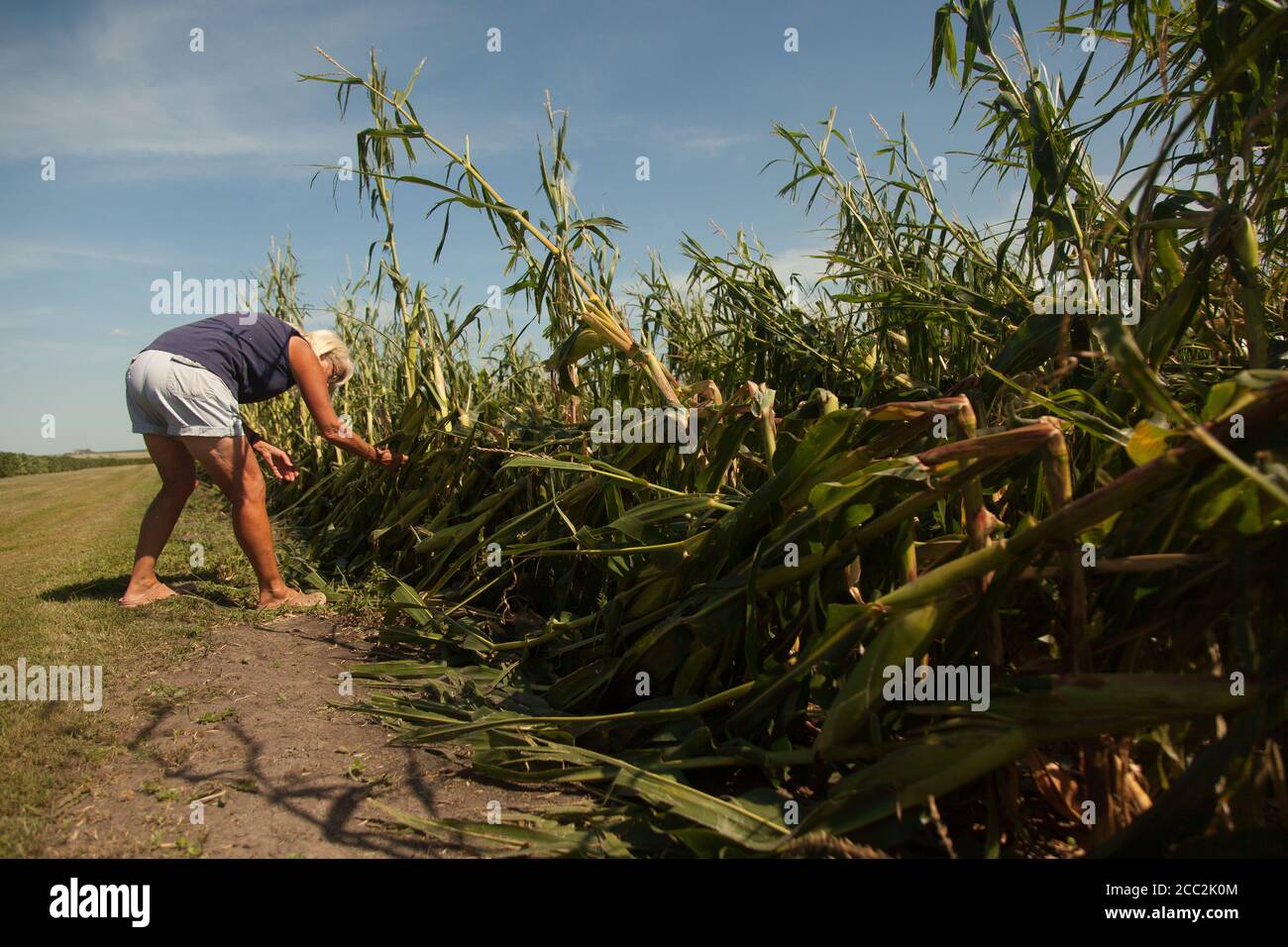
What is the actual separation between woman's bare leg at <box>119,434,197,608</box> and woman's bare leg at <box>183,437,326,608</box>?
0.16 meters

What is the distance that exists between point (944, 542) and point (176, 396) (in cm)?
316

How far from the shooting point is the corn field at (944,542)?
1171 mm

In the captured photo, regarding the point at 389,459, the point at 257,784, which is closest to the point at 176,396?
the point at 389,459

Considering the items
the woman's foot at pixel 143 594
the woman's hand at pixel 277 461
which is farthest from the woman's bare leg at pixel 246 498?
the woman's foot at pixel 143 594

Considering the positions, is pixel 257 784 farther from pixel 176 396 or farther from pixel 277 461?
pixel 277 461

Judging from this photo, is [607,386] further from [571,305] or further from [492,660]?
[492,660]

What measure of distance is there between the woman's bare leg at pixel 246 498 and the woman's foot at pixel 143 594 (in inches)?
18.8

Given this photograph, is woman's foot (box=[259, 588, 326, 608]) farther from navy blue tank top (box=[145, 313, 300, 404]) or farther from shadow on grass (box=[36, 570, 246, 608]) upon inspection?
navy blue tank top (box=[145, 313, 300, 404])

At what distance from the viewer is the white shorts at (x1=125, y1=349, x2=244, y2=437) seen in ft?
11.2

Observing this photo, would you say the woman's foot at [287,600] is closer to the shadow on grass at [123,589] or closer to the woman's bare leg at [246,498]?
the woman's bare leg at [246,498]

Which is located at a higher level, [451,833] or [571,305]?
[571,305]
